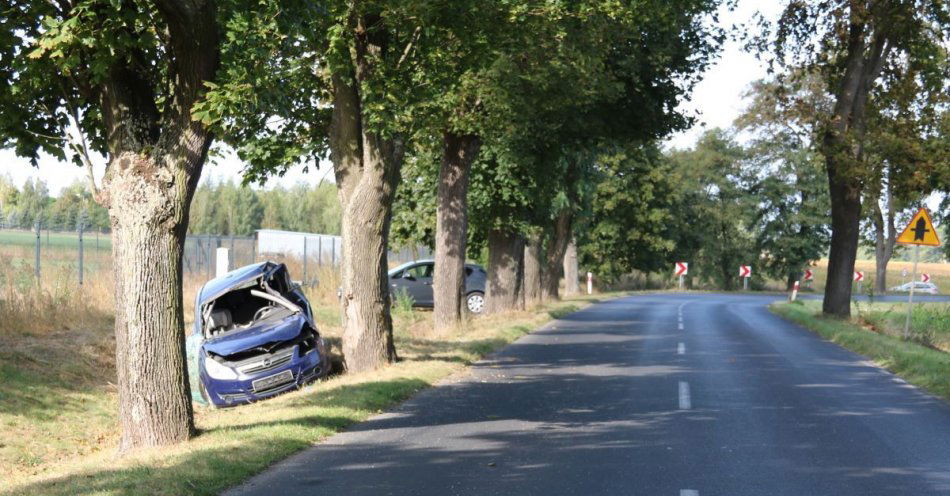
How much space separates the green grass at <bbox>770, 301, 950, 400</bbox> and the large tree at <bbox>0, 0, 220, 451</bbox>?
1004cm

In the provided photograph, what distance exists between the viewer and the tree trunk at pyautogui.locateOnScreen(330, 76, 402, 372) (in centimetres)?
1659

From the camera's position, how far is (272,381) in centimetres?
1512

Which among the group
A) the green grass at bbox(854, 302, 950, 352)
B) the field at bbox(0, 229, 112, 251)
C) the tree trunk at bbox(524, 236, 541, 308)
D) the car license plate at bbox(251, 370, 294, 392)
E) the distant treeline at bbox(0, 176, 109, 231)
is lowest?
the green grass at bbox(854, 302, 950, 352)

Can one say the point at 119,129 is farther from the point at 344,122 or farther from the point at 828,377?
the point at 828,377

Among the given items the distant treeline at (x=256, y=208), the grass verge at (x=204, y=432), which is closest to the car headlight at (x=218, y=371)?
the grass verge at (x=204, y=432)

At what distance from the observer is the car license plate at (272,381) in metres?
15.0

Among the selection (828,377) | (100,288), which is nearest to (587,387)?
(828,377)

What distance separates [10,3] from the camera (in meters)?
9.89

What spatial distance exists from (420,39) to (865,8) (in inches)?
751

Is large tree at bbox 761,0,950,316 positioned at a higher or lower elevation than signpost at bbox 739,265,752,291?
higher

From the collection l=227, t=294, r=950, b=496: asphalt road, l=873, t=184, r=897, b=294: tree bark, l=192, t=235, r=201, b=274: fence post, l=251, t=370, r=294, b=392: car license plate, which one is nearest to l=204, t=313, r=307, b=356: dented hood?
l=251, t=370, r=294, b=392: car license plate

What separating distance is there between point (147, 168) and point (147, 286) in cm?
110

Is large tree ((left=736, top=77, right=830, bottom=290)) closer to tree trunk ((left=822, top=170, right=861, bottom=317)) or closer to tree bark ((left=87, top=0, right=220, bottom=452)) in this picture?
tree trunk ((left=822, top=170, right=861, bottom=317))

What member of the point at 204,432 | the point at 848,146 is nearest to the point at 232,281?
the point at 204,432
